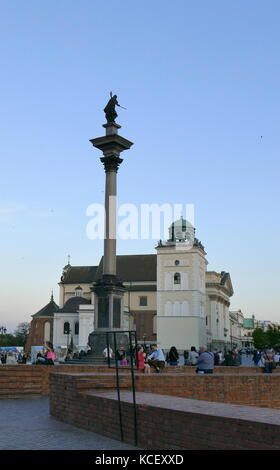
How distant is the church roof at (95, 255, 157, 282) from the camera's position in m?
106

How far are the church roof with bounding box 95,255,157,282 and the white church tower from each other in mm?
12057

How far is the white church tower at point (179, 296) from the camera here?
90250 millimetres

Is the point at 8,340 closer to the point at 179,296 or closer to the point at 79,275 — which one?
the point at 79,275

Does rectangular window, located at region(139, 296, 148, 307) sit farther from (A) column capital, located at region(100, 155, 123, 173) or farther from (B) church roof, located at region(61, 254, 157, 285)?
(A) column capital, located at region(100, 155, 123, 173)

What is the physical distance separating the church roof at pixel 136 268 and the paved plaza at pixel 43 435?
302ft

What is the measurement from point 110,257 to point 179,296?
216ft

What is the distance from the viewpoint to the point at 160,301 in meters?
92.5

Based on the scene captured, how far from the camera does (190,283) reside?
91.5 m

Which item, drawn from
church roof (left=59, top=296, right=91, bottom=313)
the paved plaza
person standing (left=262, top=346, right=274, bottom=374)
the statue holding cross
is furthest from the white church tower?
the paved plaza

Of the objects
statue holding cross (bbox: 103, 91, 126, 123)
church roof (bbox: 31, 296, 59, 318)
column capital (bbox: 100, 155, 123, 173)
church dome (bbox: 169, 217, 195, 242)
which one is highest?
church dome (bbox: 169, 217, 195, 242)

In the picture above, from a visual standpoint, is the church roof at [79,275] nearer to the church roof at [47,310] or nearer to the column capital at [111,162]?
the church roof at [47,310]
